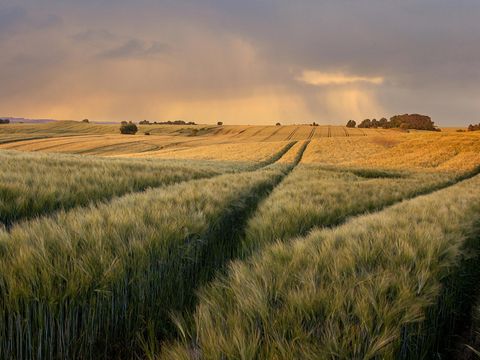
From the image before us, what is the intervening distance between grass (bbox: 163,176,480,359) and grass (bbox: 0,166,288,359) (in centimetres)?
57

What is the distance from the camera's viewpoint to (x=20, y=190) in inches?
168

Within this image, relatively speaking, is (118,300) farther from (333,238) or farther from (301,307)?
(333,238)

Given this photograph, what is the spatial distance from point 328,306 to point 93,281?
4.49 ft

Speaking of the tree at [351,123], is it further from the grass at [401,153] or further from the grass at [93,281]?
the grass at [93,281]

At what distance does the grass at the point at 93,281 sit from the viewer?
166 centimetres

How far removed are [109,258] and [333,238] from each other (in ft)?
6.11

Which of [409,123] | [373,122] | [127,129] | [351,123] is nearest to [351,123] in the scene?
[351,123]

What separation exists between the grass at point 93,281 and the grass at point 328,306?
0.57 meters

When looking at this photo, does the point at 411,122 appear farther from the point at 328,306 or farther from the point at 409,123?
the point at 328,306

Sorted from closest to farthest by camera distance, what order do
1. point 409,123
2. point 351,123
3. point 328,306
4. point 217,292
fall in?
point 328,306 < point 217,292 < point 409,123 < point 351,123

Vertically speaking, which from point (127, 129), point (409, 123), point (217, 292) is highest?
point (409, 123)

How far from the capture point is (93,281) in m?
1.89

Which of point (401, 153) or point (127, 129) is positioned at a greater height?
point (127, 129)

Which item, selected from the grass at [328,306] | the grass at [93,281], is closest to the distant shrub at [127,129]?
the grass at [93,281]
